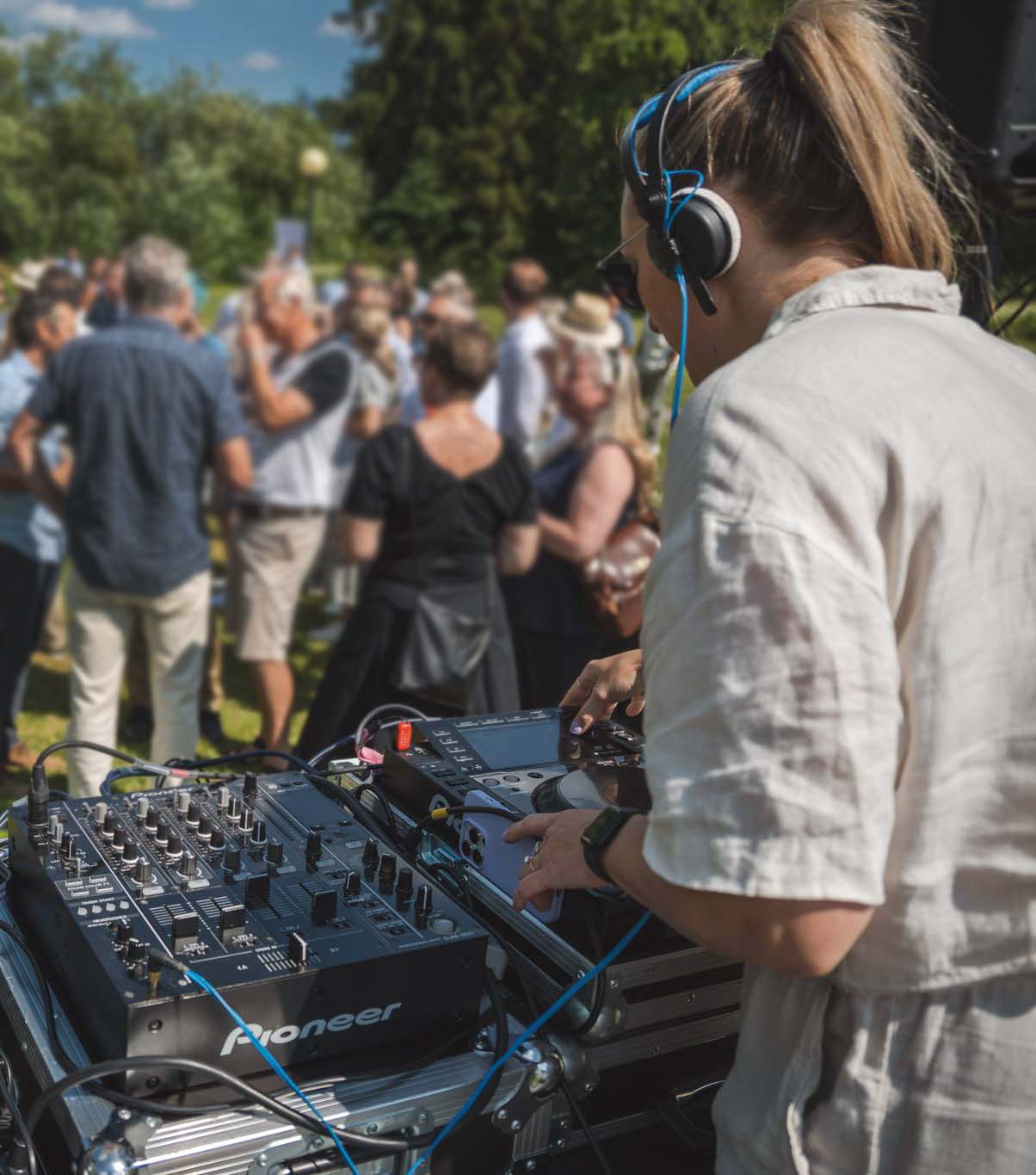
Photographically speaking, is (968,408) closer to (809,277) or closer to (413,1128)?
(809,277)

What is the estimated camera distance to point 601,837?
1264 mm

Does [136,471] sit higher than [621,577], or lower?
higher

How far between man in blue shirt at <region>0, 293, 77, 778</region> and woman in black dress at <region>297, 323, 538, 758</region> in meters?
1.64

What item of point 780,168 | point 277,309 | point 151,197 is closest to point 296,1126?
point 780,168

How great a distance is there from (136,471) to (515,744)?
2.87 meters

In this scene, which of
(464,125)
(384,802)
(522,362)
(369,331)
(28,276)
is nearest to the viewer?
(384,802)

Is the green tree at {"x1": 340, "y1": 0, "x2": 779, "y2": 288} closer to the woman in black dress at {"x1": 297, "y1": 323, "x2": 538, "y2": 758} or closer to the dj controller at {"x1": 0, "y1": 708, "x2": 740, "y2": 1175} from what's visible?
the woman in black dress at {"x1": 297, "y1": 323, "x2": 538, "y2": 758}

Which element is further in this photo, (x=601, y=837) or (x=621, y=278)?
(x=621, y=278)

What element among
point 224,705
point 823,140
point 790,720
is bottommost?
point 224,705

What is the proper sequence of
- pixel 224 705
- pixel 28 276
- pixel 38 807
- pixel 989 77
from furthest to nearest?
pixel 28 276 → pixel 224 705 → pixel 989 77 → pixel 38 807

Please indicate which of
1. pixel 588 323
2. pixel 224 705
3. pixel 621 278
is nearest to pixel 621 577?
pixel 621 278

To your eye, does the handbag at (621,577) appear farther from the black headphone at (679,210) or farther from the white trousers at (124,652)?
the black headphone at (679,210)

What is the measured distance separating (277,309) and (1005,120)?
14.1 ft

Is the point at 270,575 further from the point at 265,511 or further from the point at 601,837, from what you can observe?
the point at 601,837
